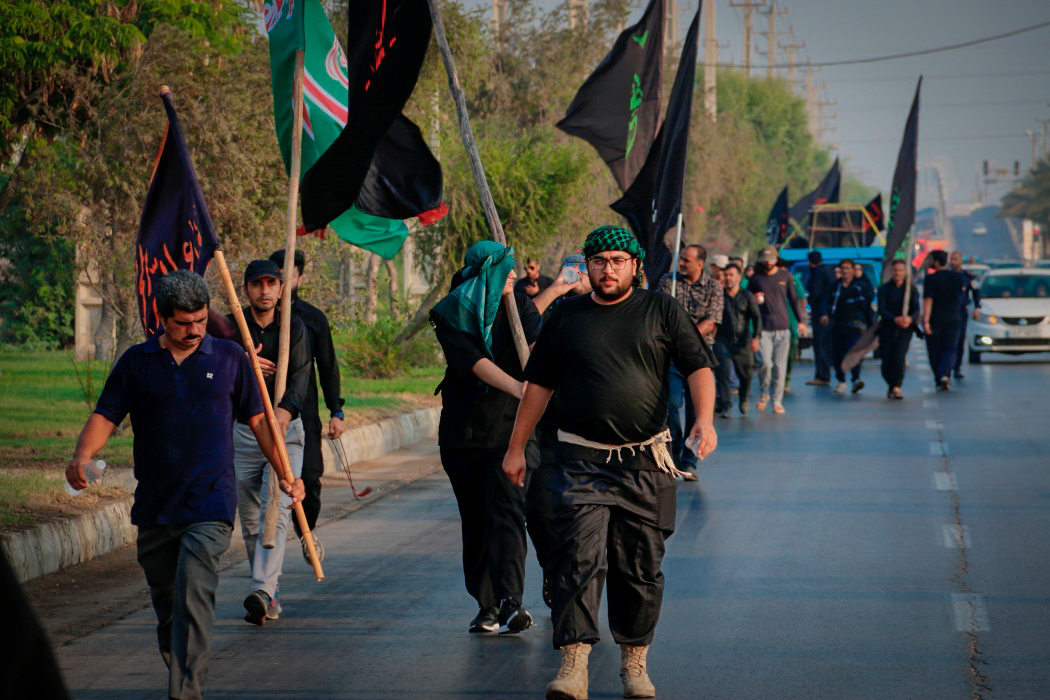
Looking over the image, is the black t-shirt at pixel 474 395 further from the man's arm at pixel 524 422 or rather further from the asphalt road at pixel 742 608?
the asphalt road at pixel 742 608

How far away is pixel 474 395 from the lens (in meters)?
6.83

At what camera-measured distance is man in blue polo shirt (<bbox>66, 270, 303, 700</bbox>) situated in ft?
17.3

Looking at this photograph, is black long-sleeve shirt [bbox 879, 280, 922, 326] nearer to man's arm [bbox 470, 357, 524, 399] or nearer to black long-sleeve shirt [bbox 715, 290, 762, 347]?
black long-sleeve shirt [bbox 715, 290, 762, 347]

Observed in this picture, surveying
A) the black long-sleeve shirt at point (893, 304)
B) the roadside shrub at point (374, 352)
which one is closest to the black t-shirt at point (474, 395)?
the roadside shrub at point (374, 352)

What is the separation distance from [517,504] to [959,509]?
192 inches

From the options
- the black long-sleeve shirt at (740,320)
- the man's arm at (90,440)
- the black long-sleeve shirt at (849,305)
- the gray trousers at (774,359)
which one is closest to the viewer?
the man's arm at (90,440)

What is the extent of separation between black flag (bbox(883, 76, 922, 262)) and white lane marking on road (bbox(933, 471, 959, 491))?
8.92 metres

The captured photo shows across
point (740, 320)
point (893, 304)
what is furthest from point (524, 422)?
point (893, 304)

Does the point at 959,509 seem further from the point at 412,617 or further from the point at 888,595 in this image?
the point at 412,617

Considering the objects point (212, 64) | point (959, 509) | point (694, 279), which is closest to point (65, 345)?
point (212, 64)

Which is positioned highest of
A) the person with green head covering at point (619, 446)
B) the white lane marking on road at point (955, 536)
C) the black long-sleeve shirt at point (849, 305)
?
the person with green head covering at point (619, 446)

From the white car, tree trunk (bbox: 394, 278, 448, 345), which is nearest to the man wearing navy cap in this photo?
tree trunk (bbox: 394, 278, 448, 345)

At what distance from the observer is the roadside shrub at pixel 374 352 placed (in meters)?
20.6

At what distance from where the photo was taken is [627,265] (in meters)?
5.70
